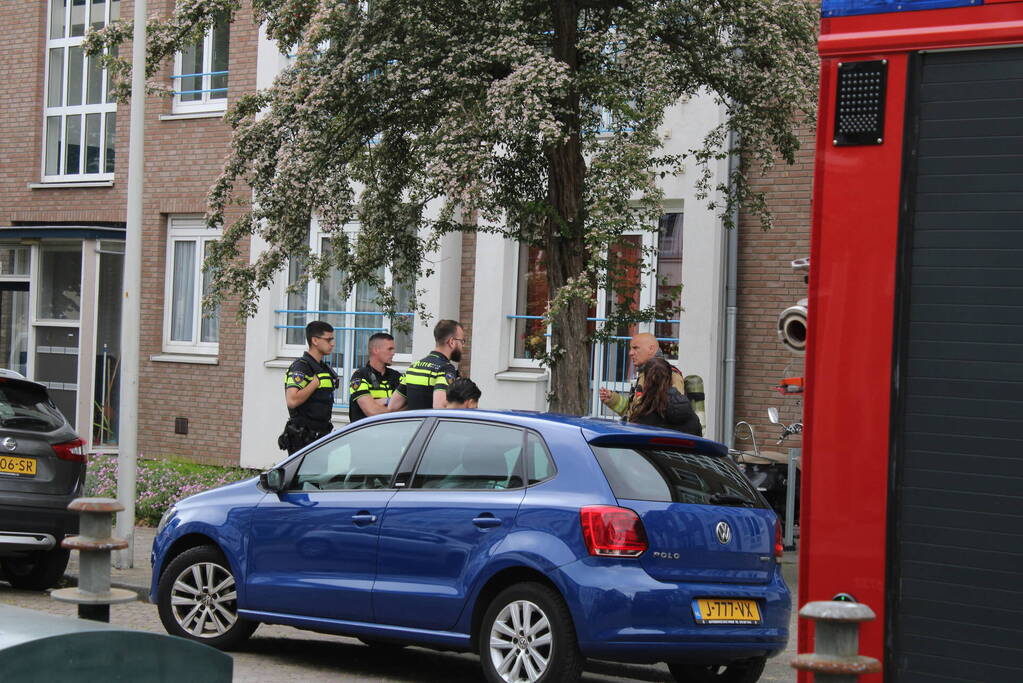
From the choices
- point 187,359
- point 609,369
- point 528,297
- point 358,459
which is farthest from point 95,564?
point 187,359

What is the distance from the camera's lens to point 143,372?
21391 mm

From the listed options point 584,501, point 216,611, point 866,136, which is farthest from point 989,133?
point 216,611

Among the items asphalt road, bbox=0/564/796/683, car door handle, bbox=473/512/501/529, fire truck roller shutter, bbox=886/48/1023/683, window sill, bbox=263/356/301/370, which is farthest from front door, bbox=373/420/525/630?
window sill, bbox=263/356/301/370

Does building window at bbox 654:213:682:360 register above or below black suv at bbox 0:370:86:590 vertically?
above

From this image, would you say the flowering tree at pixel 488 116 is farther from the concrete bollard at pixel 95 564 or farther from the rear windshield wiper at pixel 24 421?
the concrete bollard at pixel 95 564

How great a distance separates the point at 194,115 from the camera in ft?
68.3

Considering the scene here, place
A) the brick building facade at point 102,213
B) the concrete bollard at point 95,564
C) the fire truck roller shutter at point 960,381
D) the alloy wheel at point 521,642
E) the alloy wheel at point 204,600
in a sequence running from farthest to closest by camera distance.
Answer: the brick building facade at point 102,213
the alloy wheel at point 204,600
the alloy wheel at point 521,642
the concrete bollard at point 95,564
the fire truck roller shutter at point 960,381

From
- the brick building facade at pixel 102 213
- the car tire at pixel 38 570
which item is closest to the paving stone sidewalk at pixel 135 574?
the car tire at pixel 38 570

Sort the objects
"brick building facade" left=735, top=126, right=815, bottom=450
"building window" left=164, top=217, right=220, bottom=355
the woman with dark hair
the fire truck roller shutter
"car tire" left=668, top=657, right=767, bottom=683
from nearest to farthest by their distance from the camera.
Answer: the fire truck roller shutter → "car tire" left=668, top=657, right=767, bottom=683 → the woman with dark hair → "brick building facade" left=735, top=126, right=815, bottom=450 → "building window" left=164, top=217, right=220, bottom=355

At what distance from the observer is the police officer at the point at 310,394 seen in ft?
39.7

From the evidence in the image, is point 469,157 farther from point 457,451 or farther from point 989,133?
point 989,133

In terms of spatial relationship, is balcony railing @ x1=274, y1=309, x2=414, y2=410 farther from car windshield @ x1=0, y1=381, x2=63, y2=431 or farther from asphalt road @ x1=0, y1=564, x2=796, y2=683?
asphalt road @ x1=0, y1=564, x2=796, y2=683

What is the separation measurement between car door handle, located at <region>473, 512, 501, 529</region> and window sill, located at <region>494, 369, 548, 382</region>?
936 centimetres

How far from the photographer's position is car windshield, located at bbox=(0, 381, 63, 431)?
1124 cm
